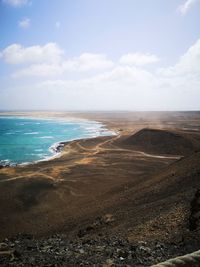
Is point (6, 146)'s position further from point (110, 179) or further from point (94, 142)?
point (110, 179)

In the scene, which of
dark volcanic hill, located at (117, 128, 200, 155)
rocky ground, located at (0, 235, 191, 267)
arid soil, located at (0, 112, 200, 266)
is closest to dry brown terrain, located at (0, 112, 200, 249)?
arid soil, located at (0, 112, 200, 266)

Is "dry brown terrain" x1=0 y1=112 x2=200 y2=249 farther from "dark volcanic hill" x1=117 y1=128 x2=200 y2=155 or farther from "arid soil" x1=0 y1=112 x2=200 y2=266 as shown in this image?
"dark volcanic hill" x1=117 y1=128 x2=200 y2=155

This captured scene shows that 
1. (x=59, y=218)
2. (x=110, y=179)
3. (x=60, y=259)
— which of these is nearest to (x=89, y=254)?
(x=60, y=259)

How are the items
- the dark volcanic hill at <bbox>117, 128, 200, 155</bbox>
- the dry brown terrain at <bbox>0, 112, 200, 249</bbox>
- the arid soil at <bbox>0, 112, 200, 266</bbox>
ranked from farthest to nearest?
the dark volcanic hill at <bbox>117, 128, 200, 155</bbox>
the dry brown terrain at <bbox>0, 112, 200, 249</bbox>
the arid soil at <bbox>0, 112, 200, 266</bbox>

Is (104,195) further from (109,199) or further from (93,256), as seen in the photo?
(93,256)

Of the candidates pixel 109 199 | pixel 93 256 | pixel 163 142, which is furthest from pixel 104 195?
pixel 163 142

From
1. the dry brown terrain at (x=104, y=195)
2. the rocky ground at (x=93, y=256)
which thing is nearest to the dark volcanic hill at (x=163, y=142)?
the dry brown terrain at (x=104, y=195)

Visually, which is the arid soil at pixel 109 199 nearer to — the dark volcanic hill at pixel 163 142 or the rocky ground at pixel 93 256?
the rocky ground at pixel 93 256
